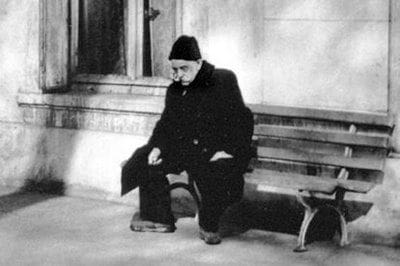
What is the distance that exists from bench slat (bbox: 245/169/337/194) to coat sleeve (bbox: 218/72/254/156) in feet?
0.67

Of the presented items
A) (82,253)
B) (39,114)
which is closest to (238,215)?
(82,253)

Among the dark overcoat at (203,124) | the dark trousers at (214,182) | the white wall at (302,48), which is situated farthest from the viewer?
the white wall at (302,48)

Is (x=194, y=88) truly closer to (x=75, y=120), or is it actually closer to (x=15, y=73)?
(x=75, y=120)

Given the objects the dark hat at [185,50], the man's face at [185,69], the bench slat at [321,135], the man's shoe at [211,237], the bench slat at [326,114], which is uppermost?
the dark hat at [185,50]

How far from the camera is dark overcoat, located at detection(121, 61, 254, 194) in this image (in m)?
5.40

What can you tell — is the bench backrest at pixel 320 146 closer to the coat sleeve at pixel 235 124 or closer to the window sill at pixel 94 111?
the coat sleeve at pixel 235 124

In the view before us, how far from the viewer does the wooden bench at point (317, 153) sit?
5.16m

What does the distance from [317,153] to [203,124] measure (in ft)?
2.91

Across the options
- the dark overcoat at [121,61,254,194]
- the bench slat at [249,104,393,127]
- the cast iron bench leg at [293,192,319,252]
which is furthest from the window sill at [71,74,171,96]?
the cast iron bench leg at [293,192,319,252]

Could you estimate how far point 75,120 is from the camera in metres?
6.97

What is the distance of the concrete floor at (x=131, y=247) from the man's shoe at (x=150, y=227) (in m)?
0.05

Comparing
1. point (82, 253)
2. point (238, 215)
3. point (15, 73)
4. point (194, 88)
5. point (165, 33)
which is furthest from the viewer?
point (15, 73)

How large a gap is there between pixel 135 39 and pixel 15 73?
1.31 m

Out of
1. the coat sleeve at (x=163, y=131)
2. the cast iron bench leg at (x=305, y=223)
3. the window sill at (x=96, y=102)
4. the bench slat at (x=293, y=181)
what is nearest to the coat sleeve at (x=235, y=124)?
the bench slat at (x=293, y=181)
